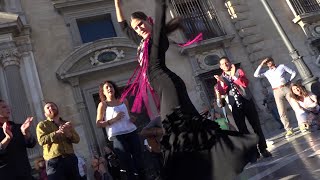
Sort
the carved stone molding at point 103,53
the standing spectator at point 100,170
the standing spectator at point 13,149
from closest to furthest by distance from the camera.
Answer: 1. the standing spectator at point 13,149
2. the standing spectator at point 100,170
3. the carved stone molding at point 103,53

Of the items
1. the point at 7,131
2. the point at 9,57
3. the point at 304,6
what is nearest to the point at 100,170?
the point at 9,57

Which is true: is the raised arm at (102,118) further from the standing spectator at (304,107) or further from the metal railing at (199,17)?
the metal railing at (199,17)

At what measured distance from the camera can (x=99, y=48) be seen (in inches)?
464

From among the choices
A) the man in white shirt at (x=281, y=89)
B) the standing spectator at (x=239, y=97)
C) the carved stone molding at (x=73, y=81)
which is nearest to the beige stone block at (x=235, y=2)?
the carved stone molding at (x=73, y=81)

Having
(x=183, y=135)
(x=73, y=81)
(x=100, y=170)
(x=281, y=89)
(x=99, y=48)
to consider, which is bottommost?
(x=183, y=135)

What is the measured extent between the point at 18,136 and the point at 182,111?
2.42m

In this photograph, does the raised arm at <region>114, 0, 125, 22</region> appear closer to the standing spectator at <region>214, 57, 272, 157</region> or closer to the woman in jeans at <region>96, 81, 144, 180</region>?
the woman in jeans at <region>96, 81, 144, 180</region>

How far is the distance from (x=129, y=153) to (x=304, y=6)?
12.9m

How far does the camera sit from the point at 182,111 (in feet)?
7.55

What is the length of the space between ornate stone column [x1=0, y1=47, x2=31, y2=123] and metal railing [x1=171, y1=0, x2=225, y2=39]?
6036 mm

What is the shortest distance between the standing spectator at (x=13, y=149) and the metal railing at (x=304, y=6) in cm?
1309

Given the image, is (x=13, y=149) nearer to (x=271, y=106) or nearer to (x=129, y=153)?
(x=129, y=153)

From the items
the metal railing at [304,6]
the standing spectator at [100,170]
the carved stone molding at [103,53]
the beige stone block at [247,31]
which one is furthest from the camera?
the metal railing at [304,6]

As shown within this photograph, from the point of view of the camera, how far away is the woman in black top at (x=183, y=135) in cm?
212
